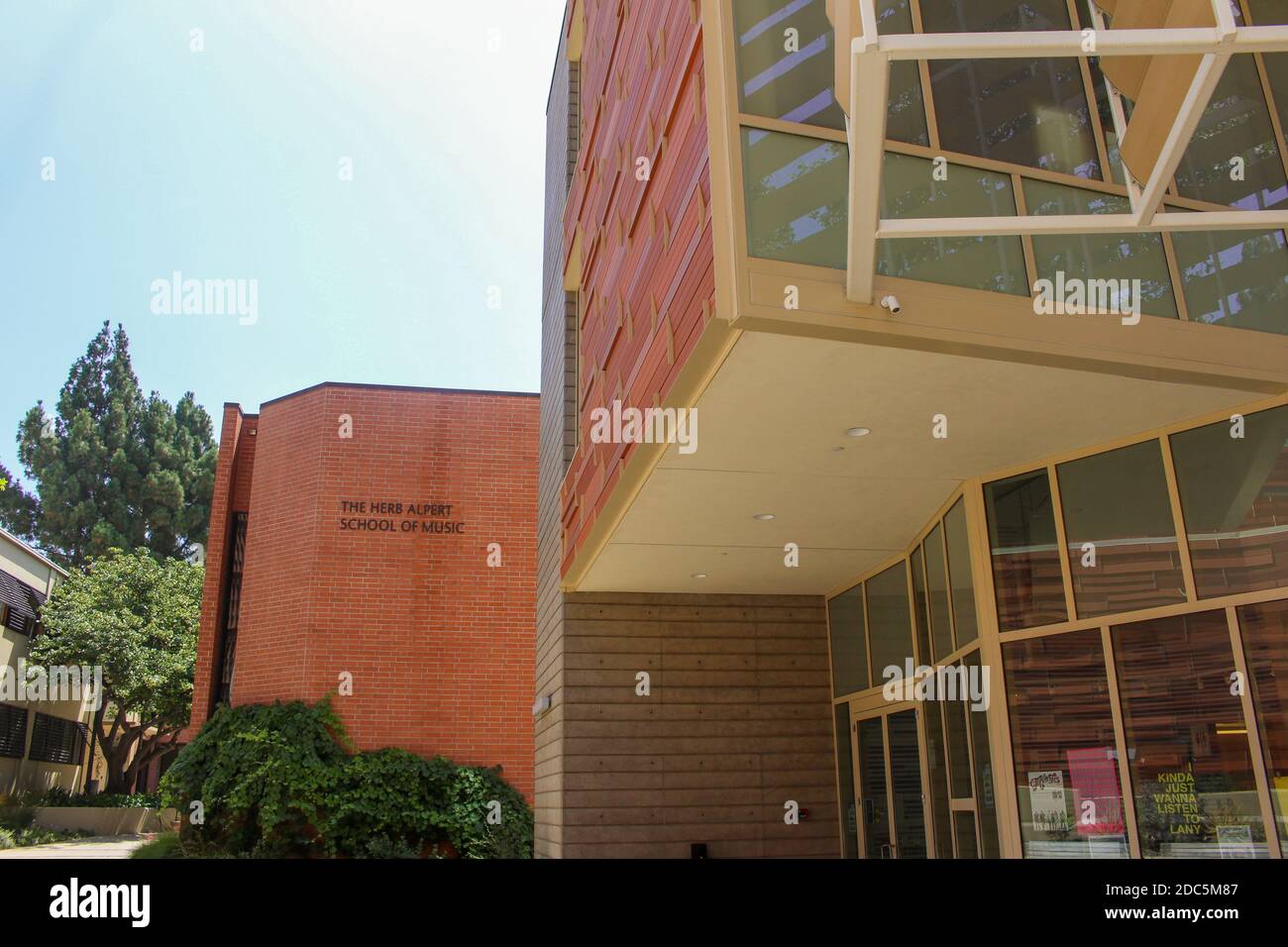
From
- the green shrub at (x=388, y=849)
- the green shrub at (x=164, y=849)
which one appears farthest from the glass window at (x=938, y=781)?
the green shrub at (x=164, y=849)

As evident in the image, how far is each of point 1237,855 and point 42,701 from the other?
2849 cm

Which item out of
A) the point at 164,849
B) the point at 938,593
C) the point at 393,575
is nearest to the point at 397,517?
the point at 393,575

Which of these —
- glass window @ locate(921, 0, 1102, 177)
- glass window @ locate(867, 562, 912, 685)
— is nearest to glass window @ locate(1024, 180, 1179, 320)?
glass window @ locate(921, 0, 1102, 177)

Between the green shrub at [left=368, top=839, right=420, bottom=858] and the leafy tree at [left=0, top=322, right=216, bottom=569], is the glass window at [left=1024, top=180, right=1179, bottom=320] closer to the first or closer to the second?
the green shrub at [left=368, top=839, right=420, bottom=858]

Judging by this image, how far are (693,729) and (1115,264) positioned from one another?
6500mm

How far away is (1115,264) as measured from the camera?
572 cm

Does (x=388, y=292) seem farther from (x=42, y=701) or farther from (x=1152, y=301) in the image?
(x=1152, y=301)

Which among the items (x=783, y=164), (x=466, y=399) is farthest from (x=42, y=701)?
(x=783, y=164)

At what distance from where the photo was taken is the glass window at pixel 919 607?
8703 mm

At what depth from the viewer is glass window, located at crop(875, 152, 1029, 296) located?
5.25 m

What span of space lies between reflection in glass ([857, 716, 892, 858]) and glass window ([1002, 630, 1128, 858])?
2.84 m

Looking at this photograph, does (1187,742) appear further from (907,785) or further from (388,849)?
(388,849)
